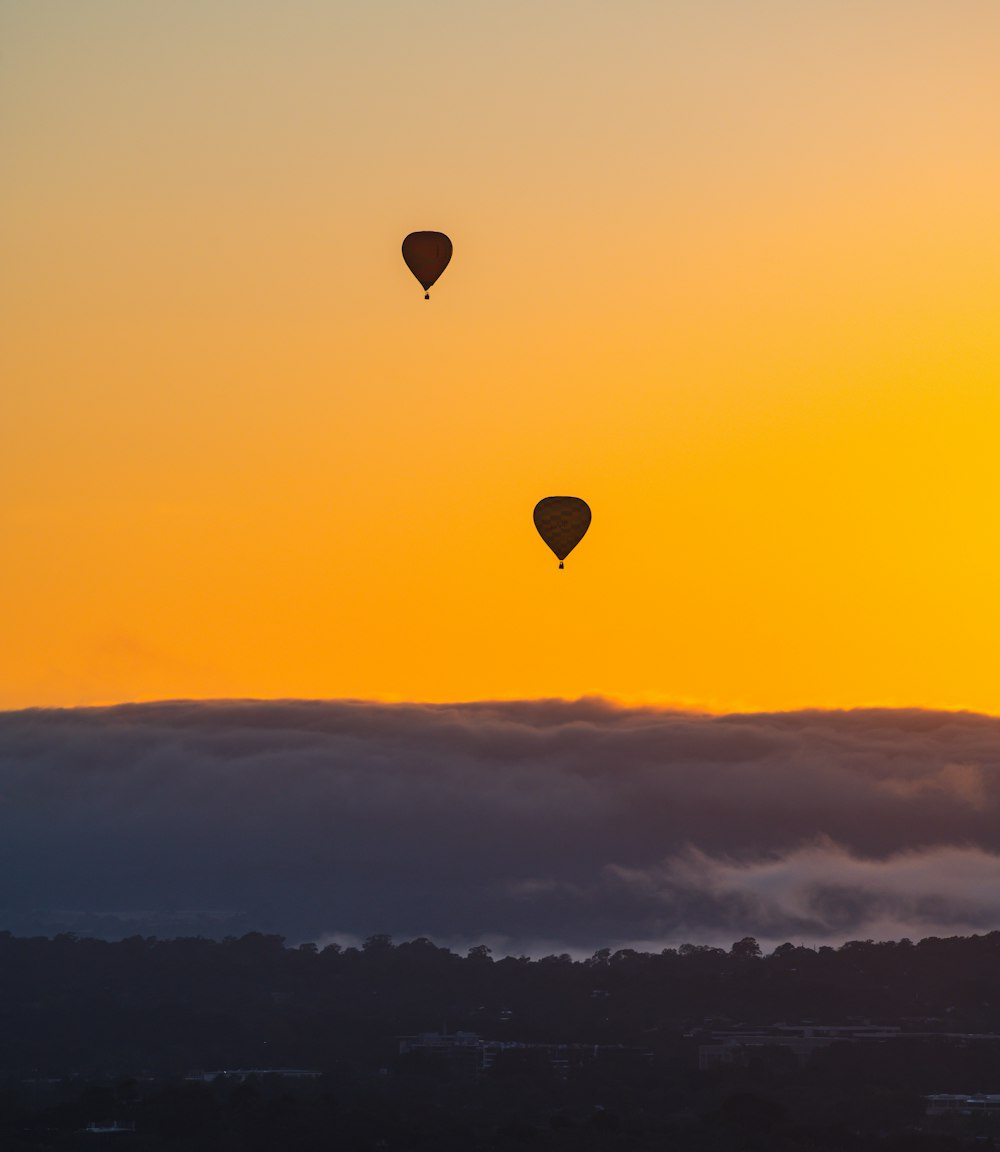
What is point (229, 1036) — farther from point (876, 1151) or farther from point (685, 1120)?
point (876, 1151)

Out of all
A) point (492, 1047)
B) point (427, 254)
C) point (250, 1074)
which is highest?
point (427, 254)

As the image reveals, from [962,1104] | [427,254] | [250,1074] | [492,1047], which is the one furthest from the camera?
[492,1047]

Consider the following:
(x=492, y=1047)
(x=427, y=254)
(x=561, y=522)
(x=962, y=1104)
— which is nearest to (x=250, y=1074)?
(x=492, y=1047)

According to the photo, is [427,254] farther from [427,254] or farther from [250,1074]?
[250,1074]

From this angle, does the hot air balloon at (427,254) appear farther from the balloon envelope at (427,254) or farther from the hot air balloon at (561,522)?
the hot air balloon at (561,522)

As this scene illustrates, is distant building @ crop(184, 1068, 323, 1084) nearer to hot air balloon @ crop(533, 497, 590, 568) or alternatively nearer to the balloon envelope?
hot air balloon @ crop(533, 497, 590, 568)

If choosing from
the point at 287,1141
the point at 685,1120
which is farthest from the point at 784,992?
the point at 287,1141

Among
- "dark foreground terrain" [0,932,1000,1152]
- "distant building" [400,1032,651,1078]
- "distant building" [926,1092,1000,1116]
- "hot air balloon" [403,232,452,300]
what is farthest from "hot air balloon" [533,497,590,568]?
"distant building" [400,1032,651,1078]
